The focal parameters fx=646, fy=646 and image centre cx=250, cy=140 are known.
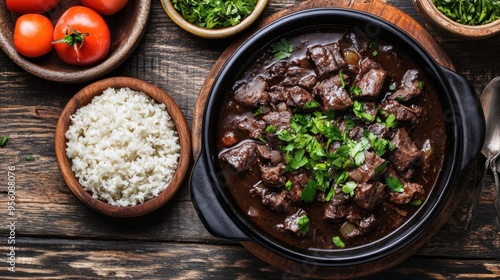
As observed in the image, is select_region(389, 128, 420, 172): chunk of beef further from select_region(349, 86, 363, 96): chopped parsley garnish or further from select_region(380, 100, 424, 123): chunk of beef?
select_region(349, 86, 363, 96): chopped parsley garnish

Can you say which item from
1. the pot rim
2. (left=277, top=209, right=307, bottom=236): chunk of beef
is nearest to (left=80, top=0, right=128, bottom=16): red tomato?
the pot rim

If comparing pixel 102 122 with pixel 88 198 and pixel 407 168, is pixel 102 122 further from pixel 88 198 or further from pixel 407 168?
pixel 407 168

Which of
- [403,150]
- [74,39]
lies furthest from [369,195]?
[74,39]

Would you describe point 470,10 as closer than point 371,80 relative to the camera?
No

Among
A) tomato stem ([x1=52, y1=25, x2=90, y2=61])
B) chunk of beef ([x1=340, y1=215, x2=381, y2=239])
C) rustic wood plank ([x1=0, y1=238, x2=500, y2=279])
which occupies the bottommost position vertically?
rustic wood plank ([x1=0, y1=238, x2=500, y2=279])

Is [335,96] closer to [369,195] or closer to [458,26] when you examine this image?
[369,195]

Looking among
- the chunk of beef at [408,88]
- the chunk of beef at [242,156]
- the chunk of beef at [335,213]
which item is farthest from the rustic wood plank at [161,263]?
the chunk of beef at [408,88]

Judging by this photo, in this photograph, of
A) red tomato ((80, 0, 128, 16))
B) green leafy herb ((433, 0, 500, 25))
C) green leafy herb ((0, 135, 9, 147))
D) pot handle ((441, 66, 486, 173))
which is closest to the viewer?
pot handle ((441, 66, 486, 173))
